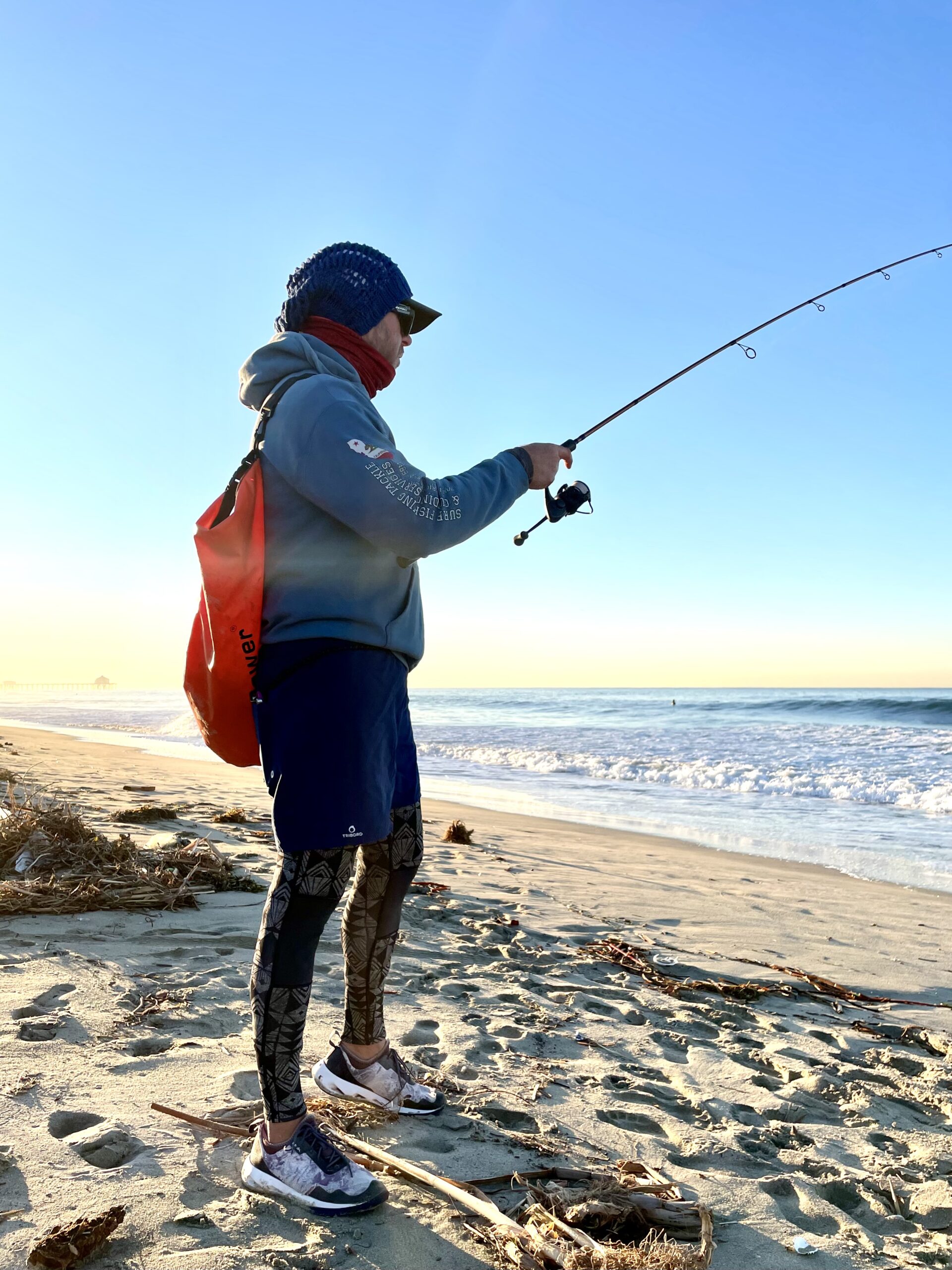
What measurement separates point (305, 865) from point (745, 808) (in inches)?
378

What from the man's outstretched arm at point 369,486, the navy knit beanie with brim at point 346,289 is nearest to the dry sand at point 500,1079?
the man's outstretched arm at point 369,486

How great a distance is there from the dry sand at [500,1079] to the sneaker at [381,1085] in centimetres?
5

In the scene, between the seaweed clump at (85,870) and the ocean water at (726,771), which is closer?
the seaweed clump at (85,870)

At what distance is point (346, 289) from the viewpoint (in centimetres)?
198

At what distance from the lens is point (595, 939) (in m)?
3.99

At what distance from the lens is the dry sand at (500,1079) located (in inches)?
64.2

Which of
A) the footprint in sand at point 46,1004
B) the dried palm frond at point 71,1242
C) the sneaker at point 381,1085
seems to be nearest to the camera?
the dried palm frond at point 71,1242

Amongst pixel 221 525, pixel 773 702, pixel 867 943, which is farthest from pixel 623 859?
pixel 773 702

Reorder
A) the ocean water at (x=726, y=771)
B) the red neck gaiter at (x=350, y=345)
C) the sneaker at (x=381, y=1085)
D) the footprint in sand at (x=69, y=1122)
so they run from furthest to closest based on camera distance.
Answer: the ocean water at (x=726, y=771)
the sneaker at (x=381, y=1085)
the red neck gaiter at (x=350, y=345)
the footprint in sand at (x=69, y=1122)

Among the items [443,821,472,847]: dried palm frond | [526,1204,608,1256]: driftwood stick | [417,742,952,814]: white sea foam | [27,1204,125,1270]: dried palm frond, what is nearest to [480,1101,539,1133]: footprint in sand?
[526,1204,608,1256]: driftwood stick

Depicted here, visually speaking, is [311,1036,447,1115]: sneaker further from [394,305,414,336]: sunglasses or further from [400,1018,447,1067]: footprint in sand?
[394,305,414,336]: sunglasses

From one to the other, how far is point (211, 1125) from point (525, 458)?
1.71m

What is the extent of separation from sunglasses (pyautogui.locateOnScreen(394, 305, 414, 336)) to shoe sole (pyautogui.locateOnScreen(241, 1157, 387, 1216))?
1.94 m

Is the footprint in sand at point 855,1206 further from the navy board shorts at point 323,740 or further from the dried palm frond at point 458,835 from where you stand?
the dried palm frond at point 458,835
